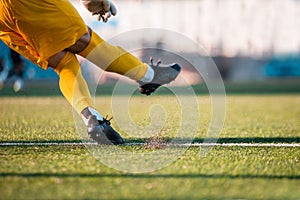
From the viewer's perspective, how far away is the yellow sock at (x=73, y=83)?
3910 millimetres

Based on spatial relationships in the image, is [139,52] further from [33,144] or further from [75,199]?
[75,199]

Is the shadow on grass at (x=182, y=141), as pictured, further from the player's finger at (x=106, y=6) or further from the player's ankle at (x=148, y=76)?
the player's finger at (x=106, y=6)

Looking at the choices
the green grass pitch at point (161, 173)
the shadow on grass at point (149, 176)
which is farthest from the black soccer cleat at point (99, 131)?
the shadow on grass at point (149, 176)

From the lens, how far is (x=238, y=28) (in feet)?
79.3

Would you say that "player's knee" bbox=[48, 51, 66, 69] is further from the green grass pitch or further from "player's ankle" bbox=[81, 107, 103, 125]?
the green grass pitch

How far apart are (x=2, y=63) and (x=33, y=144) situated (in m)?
10.5

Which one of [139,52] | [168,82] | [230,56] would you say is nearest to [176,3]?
[230,56]

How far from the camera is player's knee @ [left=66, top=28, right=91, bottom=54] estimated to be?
3.93m

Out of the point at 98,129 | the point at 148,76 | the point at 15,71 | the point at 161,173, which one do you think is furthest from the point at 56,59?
the point at 15,71

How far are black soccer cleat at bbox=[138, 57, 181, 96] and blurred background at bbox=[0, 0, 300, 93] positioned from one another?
1895cm

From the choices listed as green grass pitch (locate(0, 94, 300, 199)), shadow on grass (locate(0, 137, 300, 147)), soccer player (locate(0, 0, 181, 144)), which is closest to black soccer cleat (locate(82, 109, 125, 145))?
soccer player (locate(0, 0, 181, 144))

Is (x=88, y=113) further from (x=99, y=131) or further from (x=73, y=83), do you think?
(x=73, y=83)

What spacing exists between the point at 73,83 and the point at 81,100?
13 centimetres

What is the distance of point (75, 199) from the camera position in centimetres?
255
